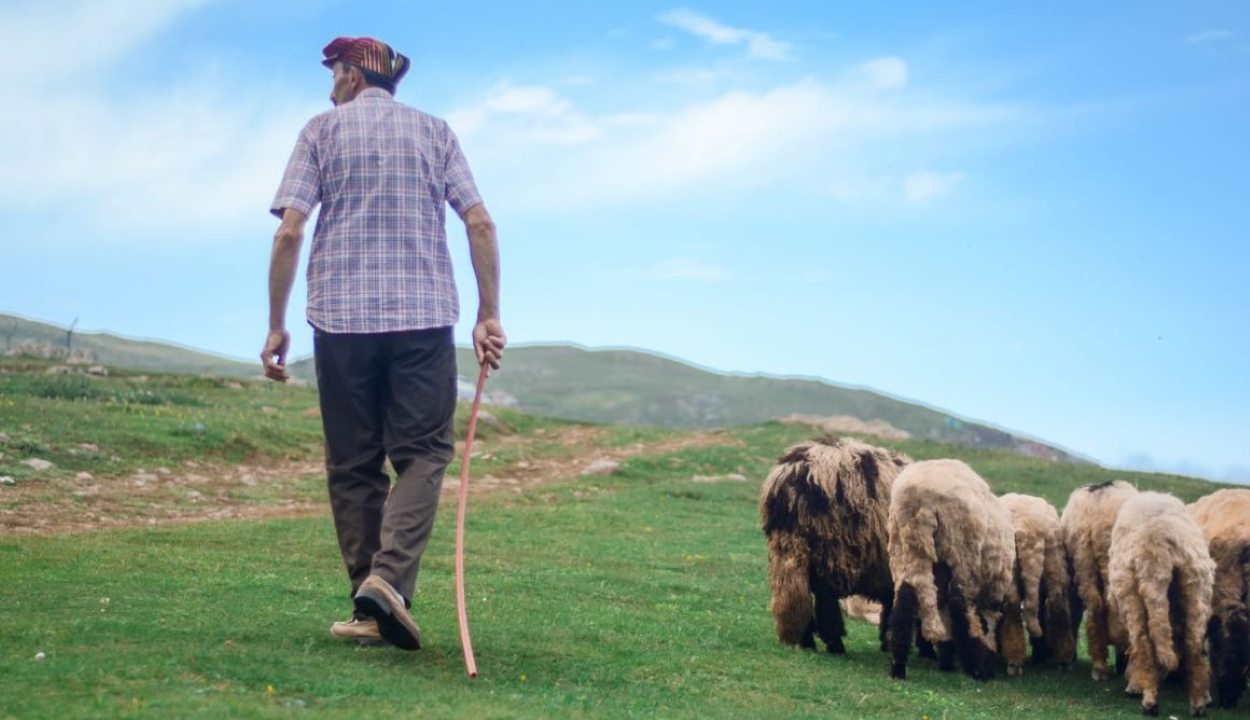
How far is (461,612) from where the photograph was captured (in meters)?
7.52

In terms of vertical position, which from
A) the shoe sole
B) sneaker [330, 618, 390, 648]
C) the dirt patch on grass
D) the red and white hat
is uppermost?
the red and white hat

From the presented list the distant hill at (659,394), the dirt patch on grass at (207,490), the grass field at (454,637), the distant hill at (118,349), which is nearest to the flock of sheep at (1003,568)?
Answer: the grass field at (454,637)

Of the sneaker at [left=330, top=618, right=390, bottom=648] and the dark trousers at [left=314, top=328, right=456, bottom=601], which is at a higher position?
the dark trousers at [left=314, top=328, right=456, bottom=601]

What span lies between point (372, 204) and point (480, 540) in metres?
9.68

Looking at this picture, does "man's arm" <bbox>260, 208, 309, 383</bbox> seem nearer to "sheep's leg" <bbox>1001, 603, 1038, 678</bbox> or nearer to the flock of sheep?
the flock of sheep

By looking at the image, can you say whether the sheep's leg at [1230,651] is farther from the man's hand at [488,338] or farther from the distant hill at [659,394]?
the distant hill at [659,394]

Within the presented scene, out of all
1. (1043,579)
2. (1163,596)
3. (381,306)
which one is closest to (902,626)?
(1163,596)

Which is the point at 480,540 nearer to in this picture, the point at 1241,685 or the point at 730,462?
the point at 1241,685

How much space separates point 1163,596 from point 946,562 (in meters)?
1.54

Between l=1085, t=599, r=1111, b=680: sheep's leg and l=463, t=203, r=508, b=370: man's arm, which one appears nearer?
l=463, t=203, r=508, b=370: man's arm

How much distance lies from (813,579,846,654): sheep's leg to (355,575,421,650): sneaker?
413 cm

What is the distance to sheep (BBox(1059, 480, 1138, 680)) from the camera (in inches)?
416

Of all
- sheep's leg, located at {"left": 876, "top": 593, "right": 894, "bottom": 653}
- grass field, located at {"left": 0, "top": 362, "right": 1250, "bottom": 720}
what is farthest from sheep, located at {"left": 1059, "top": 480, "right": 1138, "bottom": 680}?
sheep's leg, located at {"left": 876, "top": 593, "right": 894, "bottom": 653}

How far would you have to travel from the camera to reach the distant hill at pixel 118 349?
43094 mm
